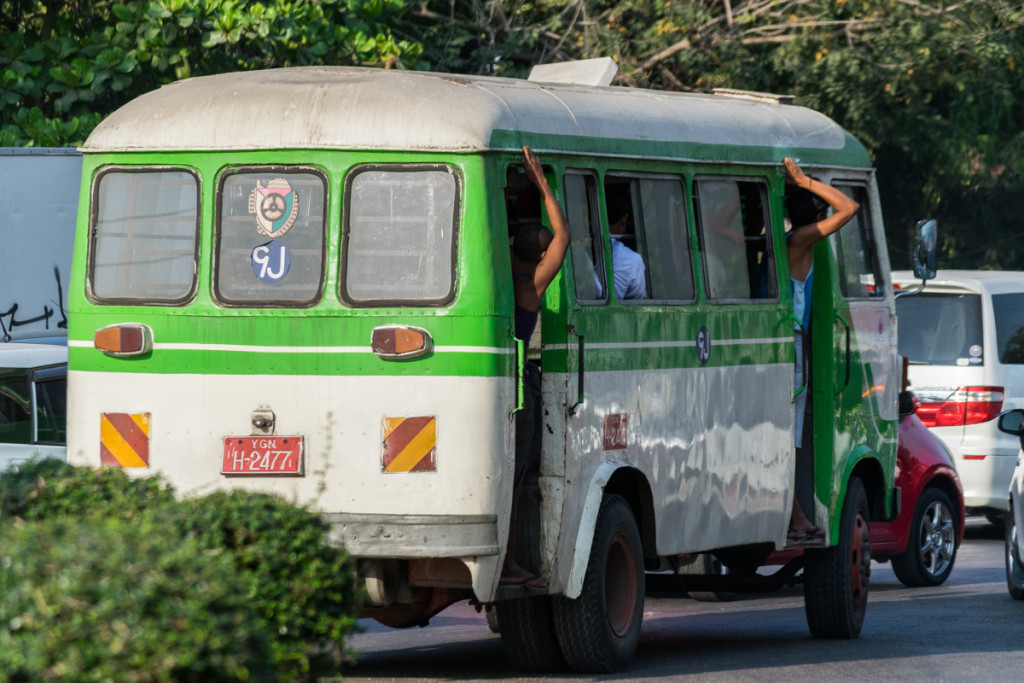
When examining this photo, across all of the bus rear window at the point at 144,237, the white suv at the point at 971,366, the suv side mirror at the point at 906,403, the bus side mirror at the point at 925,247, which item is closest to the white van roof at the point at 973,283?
the white suv at the point at 971,366

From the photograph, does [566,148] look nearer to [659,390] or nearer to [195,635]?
[659,390]

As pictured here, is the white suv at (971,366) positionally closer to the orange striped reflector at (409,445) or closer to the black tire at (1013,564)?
the black tire at (1013,564)

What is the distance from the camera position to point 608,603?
876cm

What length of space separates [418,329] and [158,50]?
779cm

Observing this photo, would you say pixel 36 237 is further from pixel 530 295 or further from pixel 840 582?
pixel 530 295

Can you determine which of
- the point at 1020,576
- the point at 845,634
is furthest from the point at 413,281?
the point at 1020,576

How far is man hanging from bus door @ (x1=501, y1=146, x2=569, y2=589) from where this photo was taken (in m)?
7.92

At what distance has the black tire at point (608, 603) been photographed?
8406 millimetres

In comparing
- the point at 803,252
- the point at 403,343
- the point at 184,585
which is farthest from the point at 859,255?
the point at 184,585

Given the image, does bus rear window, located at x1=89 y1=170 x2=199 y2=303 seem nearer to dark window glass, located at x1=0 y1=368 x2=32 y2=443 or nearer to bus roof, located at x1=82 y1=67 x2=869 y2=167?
bus roof, located at x1=82 y1=67 x2=869 y2=167

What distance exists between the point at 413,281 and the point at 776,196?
2.78m

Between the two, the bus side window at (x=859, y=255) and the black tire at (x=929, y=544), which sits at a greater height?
the bus side window at (x=859, y=255)

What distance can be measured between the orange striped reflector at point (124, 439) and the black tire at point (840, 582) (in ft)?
12.9

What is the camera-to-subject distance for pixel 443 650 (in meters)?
10.2
